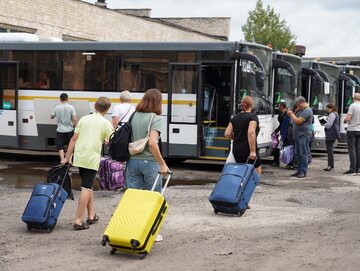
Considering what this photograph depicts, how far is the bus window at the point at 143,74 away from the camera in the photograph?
16500 millimetres

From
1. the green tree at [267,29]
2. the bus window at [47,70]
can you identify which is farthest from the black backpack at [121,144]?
the green tree at [267,29]

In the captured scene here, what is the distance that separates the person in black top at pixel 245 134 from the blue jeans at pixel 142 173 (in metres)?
2.54

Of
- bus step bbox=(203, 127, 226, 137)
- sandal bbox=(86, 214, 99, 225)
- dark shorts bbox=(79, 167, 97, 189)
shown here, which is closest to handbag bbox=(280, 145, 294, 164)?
bus step bbox=(203, 127, 226, 137)

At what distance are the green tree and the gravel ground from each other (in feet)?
136

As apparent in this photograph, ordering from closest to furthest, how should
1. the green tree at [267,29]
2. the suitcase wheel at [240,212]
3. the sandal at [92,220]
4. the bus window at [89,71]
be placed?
the sandal at [92,220]
the suitcase wheel at [240,212]
the bus window at [89,71]
the green tree at [267,29]

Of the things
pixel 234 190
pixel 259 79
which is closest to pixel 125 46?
pixel 259 79

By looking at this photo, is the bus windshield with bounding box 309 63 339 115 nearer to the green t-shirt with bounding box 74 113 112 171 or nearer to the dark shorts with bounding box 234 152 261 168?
the dark shorts with bounding box 234 152 261 168

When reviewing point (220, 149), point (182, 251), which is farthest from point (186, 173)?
point (182, 251)

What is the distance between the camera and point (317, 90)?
21.7 m

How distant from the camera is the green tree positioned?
53188 mm

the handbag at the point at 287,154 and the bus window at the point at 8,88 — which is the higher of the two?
the bus window at the point at 8,88

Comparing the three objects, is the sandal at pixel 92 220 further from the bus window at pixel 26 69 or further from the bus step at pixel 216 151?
the bus window at pixel 26 69

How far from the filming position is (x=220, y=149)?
16188 mm

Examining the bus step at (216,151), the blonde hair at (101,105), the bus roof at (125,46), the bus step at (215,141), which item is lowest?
the bus step at (216,151)
